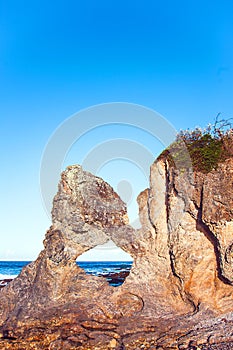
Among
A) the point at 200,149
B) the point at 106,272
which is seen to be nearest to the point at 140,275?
the point at 200,149

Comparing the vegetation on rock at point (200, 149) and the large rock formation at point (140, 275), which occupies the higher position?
the vegetation on rock at point (200, 149)

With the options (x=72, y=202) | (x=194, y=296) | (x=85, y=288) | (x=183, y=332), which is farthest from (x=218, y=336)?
(x=72, y=202)

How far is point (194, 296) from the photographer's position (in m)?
13.2

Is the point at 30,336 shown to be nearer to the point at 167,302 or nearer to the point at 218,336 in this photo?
the point at 167,302

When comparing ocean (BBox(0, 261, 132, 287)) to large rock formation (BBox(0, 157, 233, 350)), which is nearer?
large rock formation (BBox(0, 157, 233, 350))

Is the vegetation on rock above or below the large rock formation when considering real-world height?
above

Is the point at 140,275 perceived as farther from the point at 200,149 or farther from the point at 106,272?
the point at 106,272

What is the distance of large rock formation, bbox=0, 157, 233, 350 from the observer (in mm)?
12180

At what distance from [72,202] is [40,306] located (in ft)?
14.8

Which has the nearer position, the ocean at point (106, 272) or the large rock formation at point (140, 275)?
the large rock formation at point (140, 275)

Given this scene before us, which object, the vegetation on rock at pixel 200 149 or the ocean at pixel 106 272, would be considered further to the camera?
the ocean at pixel 106 272

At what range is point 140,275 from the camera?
1439 centimetres

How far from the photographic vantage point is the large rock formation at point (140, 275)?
12180 mm

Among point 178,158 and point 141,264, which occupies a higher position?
point 178,158
